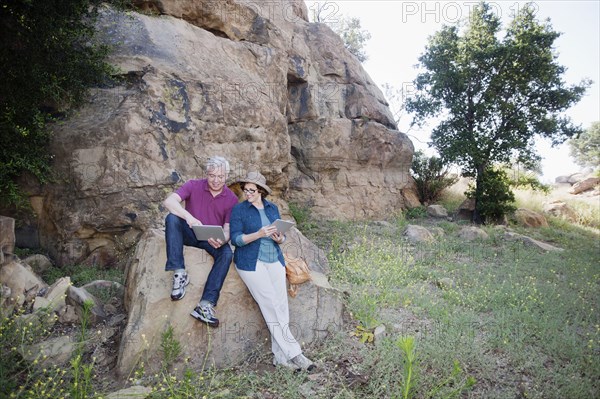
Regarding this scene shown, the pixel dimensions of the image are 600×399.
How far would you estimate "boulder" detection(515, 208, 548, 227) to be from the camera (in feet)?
44.2

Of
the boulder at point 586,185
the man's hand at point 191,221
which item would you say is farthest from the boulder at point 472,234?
the boulder at point 586,185

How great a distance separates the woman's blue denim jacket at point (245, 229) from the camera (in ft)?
15.0

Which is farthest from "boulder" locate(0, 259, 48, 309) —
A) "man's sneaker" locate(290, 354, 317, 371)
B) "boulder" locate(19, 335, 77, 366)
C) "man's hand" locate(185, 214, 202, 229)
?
"man's sneaker" locate(290, 354, 317, 371)

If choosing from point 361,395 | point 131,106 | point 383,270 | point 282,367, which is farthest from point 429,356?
point 131,106

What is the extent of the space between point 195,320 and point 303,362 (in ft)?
4.37

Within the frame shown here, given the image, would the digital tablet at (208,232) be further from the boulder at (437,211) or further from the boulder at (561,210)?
the boulder at (561,210)

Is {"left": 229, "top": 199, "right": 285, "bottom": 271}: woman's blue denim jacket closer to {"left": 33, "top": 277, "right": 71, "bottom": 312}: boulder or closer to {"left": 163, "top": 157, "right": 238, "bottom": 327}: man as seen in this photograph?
{"left": 163, "top": 157, "right": 238, "bottom": 327}: man

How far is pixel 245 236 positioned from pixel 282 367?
59.0 inches

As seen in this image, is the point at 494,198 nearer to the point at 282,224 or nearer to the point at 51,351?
the point at 282,224

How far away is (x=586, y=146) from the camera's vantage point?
3969cm

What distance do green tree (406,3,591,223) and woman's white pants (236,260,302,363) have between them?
11.3 m

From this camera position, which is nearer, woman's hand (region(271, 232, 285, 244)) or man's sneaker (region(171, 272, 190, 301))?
man's sneaker (region(171, 272, 190, 301))

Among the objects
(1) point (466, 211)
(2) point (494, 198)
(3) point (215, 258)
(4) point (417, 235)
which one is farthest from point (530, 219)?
(3) point (215, 258)

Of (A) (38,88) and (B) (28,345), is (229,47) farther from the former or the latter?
(B) (28,345)
